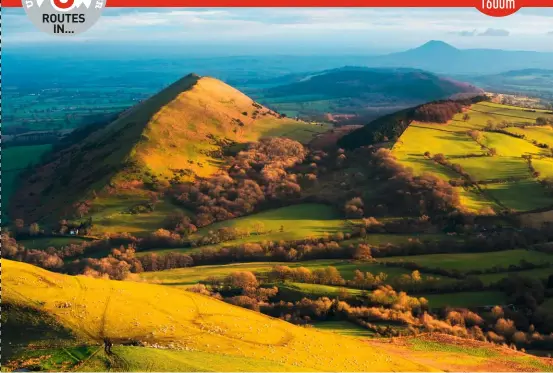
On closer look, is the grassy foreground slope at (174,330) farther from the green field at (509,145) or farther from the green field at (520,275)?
the green field at (509,145)

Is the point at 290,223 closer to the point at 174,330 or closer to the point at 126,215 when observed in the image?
the point at 126,215

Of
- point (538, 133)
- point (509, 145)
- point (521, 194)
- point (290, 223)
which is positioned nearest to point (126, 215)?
point (290, 223)

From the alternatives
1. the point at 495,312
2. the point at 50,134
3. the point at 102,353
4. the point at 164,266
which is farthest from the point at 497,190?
the point at 50,134

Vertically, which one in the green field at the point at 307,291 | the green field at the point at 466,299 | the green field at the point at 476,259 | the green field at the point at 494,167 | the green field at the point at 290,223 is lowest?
the green field at the point at 466,299

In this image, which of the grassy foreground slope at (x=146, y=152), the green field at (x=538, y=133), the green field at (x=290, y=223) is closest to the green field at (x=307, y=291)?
the green field at (x=290, y=223)

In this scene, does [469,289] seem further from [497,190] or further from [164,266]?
[164,266]
